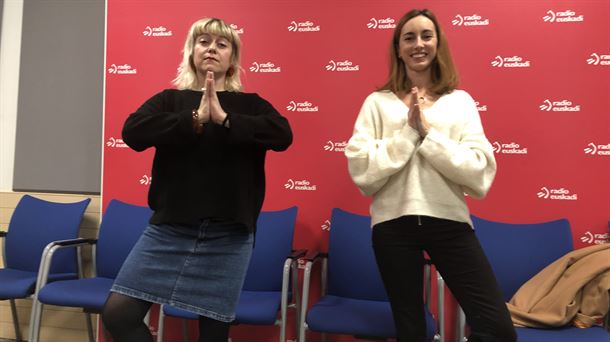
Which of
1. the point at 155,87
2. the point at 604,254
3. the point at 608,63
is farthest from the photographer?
the point at 155,87

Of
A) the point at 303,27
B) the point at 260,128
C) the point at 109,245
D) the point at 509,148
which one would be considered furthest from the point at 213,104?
the point at 509,148

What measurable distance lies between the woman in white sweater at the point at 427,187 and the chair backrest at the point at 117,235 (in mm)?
1749

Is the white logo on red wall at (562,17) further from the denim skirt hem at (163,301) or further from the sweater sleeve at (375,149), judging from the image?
the denim skirt hem at (163,301)

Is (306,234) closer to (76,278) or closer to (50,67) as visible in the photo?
(76,278)

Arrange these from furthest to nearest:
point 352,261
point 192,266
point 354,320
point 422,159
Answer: point 352,261, point 354,320, point 422,159, point 192,266

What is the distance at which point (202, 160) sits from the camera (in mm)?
1646

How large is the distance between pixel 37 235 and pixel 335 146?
6.83ft

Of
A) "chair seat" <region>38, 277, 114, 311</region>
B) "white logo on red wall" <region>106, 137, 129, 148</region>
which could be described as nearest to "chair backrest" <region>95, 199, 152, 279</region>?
A: "chair seat" <region>38, 277, 114, 311</region>

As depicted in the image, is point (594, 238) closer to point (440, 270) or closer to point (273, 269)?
point (440, 270)

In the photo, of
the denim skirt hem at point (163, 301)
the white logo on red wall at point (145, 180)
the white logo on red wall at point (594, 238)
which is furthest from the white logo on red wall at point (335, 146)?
the denim skirt hem at point (163, 301)

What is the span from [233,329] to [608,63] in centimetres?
283

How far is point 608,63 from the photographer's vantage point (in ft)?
9.21

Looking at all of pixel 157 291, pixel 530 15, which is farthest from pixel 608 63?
pixel 157 291

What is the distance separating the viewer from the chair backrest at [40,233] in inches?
123
